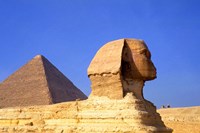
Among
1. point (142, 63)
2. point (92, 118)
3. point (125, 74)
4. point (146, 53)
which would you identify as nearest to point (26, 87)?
point (92, 118)

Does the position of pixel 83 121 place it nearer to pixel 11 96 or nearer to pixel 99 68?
pixel 99 68

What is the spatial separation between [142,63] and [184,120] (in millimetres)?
15342

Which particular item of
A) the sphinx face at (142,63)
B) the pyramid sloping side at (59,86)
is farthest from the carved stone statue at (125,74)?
the pyramid sloping side at (59,86)

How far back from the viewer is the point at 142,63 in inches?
492

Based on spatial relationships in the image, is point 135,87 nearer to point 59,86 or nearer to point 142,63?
point 142,63

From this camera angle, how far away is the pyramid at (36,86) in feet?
67.8

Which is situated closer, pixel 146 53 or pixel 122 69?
pixel 122 69

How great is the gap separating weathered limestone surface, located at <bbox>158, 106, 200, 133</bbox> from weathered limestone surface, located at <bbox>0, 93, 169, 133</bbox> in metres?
13.6

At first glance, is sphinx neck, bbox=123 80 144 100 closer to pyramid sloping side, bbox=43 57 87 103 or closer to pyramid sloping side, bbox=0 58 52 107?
pyramid sloping side, bbox=0 58 52 107

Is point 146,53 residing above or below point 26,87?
below

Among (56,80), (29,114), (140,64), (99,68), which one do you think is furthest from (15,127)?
(56,80)

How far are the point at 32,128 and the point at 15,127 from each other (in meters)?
0.94

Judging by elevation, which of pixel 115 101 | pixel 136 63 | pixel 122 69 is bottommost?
pixel 115 101

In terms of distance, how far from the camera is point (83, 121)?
12.5 metres
